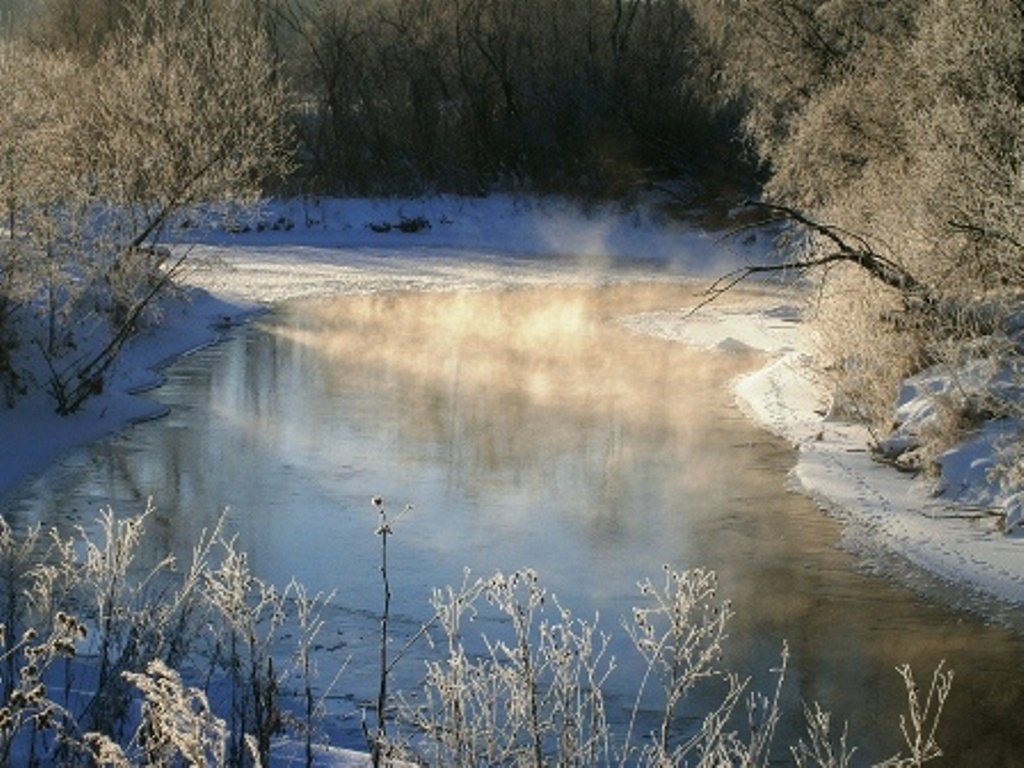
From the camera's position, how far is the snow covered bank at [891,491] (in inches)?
478

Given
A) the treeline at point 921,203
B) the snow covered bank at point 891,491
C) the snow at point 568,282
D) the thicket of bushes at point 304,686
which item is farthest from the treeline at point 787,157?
the thicket of bushes at point 304,686

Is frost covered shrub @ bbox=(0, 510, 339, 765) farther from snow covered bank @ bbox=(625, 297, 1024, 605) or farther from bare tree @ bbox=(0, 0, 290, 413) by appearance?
bare tree @ bbox=(0, 0, 290, 413)

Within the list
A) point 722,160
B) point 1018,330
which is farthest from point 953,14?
point 722,160

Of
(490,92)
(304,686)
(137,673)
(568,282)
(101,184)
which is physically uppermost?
(490,92)

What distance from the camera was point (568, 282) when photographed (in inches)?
1228

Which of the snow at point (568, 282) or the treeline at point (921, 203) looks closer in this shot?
the snow at point (568, 282)

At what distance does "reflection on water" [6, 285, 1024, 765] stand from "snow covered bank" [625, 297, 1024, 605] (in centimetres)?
41

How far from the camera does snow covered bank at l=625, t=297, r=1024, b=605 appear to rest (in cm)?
1214

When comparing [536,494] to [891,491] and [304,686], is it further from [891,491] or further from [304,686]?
[304,686]

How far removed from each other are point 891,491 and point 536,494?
3.34 meters

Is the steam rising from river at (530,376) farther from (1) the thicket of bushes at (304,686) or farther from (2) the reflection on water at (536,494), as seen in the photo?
(1) the thicket of bushes at (304,686)

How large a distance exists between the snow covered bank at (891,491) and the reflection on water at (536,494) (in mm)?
411

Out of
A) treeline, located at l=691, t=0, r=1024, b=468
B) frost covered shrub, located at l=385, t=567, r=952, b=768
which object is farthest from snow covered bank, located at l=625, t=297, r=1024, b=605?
frost covered shrub, located at l=385, t=567, r=952, b=768

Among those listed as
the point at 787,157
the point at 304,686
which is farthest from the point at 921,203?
the point at 304,686
